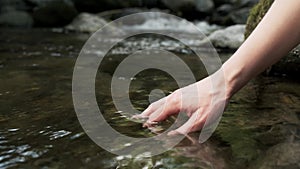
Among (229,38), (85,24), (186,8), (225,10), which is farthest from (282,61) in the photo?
(186,8)

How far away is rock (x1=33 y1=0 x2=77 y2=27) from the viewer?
30.2ft

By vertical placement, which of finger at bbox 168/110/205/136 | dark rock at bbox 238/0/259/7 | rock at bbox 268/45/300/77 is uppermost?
finger at bbox 168/110/205/136

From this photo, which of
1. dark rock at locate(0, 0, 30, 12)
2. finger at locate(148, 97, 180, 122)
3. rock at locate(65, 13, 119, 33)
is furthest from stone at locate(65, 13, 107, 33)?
finger at locate(148, 97, 180, 122)

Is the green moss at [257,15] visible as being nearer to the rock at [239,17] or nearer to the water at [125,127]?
the water at [125,127]

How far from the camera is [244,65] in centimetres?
130

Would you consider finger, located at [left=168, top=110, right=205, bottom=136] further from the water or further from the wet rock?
the wet rock

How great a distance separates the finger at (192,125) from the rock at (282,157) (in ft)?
0.85

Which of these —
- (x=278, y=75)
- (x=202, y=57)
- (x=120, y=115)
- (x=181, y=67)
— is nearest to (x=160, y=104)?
(x=120, y=115)

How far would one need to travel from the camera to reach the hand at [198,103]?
137cm

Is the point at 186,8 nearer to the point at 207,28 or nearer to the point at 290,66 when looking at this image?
the point at 207,28

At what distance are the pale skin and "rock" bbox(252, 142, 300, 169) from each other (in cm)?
25

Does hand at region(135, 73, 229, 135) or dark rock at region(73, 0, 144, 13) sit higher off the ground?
hand at region(135, 73, 229, 135)

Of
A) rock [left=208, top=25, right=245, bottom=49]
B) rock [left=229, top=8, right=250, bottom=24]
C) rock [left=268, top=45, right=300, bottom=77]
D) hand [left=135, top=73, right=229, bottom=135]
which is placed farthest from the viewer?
rock [left=229, top=8, right=250, bottom=24]

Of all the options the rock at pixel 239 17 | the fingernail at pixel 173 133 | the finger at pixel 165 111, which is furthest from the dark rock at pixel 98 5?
the fingernail at pixel 173 133
